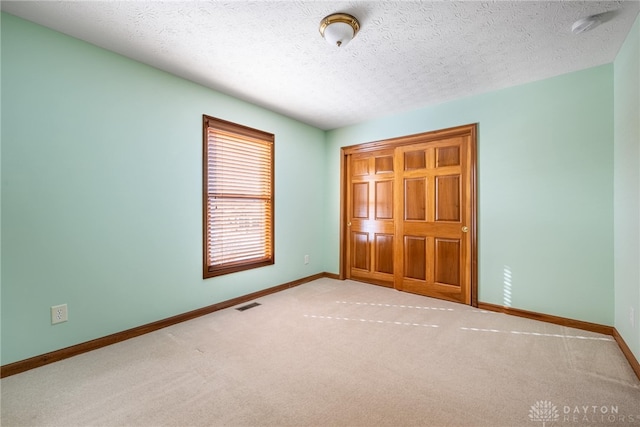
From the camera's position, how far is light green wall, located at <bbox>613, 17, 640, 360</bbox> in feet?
6.92

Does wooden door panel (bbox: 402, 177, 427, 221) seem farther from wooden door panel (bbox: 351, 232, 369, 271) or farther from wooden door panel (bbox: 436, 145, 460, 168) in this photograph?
wooden door panel (bbox: 351, 232, 369, 271)

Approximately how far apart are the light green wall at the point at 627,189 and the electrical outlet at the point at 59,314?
4.35m

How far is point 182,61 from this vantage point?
2658 millimetres

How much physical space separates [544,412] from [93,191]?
11.8ft

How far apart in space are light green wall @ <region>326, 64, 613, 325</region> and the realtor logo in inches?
64.4

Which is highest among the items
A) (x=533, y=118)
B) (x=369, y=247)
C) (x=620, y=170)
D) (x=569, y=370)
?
(x=533, y=118)

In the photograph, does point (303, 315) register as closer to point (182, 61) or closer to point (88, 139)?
point (88, 139)

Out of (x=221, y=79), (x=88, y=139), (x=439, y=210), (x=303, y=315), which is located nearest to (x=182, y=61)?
(x=221, y=79)

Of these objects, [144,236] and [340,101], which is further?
[340,101]

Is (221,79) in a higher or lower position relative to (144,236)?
higher

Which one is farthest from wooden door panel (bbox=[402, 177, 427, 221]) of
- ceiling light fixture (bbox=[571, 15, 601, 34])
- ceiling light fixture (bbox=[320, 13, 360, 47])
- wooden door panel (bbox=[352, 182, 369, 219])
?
ceiling light fixture (bbox=[320, 13, 360, 47])

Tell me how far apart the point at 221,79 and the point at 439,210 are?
10.1ft

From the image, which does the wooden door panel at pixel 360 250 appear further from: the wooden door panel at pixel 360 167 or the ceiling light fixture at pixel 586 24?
the ceiling light fixture at pixel 586 24

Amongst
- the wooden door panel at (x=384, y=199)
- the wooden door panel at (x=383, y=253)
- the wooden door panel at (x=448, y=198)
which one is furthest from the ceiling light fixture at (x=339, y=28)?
the wooden door panel at (x=383, y=253)
